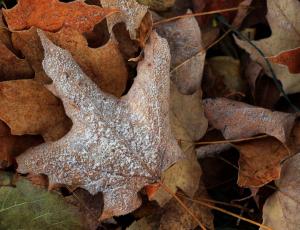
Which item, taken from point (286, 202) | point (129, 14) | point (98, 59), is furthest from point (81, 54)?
point (286, 202)

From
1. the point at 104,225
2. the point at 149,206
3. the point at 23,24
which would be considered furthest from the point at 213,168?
the point at 23,24

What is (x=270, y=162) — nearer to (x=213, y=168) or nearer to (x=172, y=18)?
(x=213, y=168)

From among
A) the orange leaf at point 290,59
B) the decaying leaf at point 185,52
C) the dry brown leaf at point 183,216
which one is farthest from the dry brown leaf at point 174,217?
the orange leaf at point 290,59

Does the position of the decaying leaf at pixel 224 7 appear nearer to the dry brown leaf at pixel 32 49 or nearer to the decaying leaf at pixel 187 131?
the decaying leaf at pixel 187 131

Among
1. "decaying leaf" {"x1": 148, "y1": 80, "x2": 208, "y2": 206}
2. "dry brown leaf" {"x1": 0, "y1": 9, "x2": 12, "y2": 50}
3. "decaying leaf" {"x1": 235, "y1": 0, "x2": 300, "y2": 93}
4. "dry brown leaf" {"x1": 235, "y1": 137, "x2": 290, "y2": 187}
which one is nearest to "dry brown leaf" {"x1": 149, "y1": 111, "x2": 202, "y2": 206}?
"decaying leaf" {"x1": 148, "y1": 80, "x2": 208, "y2": 206}

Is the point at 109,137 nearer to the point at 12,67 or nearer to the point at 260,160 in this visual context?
the point at 12,67

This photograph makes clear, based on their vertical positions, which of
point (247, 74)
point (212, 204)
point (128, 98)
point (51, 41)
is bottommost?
point (212, 204)
